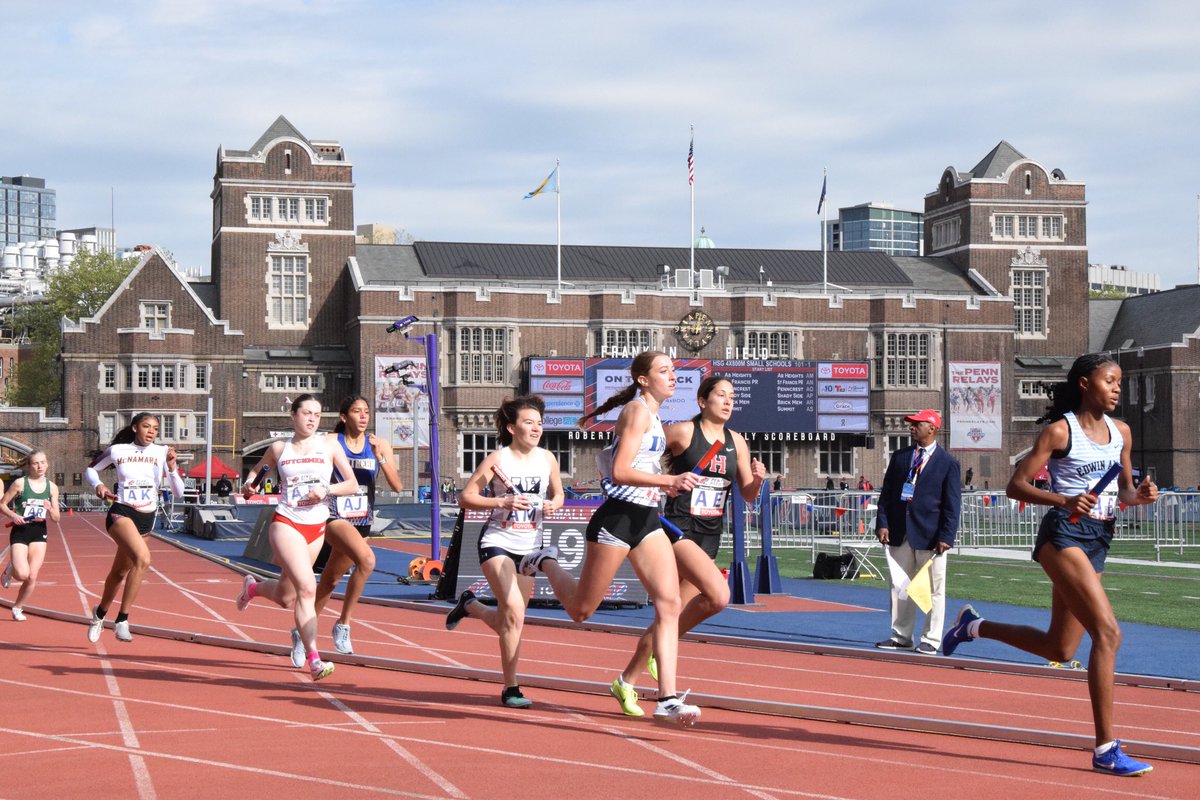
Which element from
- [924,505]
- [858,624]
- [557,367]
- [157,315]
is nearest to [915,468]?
[924,505]

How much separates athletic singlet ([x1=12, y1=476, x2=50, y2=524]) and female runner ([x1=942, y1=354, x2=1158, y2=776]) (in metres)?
11.3

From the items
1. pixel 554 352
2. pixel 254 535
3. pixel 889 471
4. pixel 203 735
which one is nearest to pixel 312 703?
pixel 203 735

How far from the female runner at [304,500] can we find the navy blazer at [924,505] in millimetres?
4879

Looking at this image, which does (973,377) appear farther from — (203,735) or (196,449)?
(203,735)

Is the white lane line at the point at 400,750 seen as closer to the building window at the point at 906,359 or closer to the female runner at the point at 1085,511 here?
the female runner at the point at 1085,511

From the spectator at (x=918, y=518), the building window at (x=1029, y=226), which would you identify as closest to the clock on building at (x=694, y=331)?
the building window at (x=1029, y=226)

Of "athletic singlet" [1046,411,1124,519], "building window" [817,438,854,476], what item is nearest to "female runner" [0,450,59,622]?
"athletic singlet" [1046,411,1124,519]

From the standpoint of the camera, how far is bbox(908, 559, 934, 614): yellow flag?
13.2m

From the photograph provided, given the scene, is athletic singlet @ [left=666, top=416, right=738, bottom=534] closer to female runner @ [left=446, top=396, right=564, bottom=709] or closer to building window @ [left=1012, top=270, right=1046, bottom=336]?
female runner @ [left=446, top=396, right=564, bottom=709]

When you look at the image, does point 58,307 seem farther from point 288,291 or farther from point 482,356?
point 482,356

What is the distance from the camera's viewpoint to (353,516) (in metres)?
12.0

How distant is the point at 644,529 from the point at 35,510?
31.5 ft

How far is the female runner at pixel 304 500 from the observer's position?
10969 millimetres

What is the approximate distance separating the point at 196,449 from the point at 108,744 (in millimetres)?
58340
